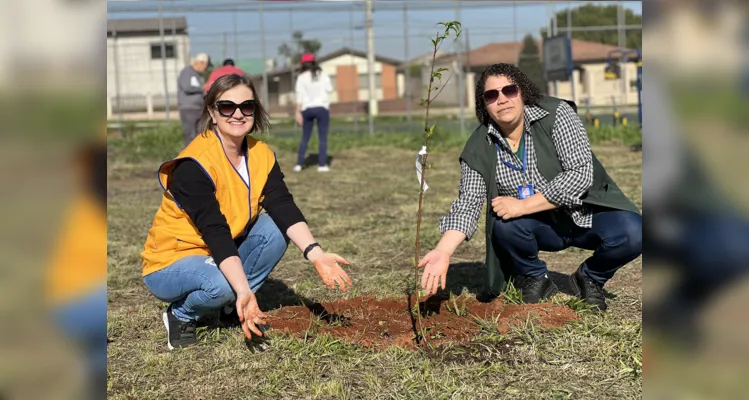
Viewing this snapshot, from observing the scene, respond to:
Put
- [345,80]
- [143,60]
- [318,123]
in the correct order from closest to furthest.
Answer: [318,123] → [143,60] → [345,80]

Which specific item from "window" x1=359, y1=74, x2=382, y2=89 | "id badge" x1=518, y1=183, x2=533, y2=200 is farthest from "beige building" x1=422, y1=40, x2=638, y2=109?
"id badge" x1=518, y1=183, x2=533, y2=200

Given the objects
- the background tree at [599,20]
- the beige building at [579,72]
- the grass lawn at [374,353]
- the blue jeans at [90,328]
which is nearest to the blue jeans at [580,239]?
the grass lawn at [374,353]

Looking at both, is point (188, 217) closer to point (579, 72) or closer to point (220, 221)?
point (220, 221)

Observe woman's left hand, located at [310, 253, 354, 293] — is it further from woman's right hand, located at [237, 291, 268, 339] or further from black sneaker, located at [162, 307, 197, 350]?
black sneaker, located at [162, 307, 197, 350]

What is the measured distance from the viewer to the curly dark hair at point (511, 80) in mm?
3799

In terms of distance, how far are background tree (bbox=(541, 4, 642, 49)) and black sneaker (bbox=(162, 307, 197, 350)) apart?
2036 centimetres

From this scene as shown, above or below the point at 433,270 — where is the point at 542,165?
above

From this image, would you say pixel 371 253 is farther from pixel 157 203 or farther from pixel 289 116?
pixel 289 116

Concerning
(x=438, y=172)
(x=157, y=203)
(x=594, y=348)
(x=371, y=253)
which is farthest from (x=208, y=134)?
(x=438, y=172)

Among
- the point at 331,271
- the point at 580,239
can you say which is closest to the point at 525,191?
the point at 580,239

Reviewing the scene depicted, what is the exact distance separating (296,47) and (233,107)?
16.4 m

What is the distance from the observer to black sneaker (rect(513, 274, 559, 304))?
161 inches

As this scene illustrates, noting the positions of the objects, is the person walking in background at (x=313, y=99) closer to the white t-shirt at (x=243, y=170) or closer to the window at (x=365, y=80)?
the white t-shirt at (x=243, y=170)

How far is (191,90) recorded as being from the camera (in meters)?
11.3
